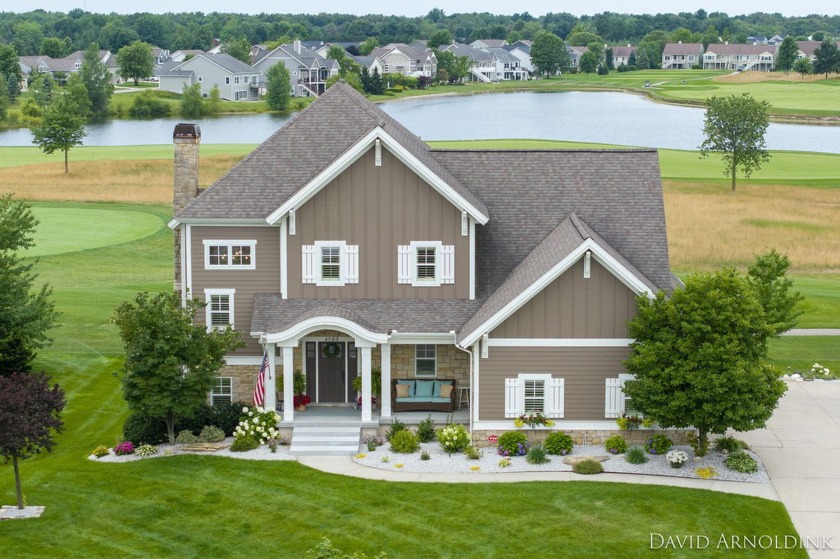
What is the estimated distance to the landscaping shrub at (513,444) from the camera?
3008 cm

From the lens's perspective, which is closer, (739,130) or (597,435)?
(597,435)

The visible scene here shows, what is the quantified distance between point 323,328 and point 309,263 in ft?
7.24

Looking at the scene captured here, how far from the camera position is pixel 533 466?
95.8 feet

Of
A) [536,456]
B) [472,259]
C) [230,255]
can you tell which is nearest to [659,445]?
[536,456]

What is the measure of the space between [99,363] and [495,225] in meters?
13.9

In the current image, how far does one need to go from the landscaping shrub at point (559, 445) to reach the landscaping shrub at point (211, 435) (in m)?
8.07

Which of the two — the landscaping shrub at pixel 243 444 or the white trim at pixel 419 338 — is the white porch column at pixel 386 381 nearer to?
the white trim at pixel 419 338

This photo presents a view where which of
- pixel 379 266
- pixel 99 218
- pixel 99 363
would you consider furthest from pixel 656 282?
pixel 99 218

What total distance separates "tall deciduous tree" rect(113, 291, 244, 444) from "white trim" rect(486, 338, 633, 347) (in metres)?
6.94

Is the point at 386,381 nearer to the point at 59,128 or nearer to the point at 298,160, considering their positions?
the point at 298,160

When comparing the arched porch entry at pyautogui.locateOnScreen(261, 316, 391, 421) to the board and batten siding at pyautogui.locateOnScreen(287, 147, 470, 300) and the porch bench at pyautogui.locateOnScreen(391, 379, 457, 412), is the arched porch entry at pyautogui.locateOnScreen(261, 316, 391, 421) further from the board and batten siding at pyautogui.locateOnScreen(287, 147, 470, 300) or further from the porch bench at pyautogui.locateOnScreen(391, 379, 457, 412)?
the board and batten siding at pyautogui.locateOnScreen(287, 147, 470, 300)

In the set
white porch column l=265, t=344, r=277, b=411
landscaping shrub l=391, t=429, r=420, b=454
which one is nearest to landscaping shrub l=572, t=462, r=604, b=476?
landscaping shrub l=391, t=429, r=420, b=454

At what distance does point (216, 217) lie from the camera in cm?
3238

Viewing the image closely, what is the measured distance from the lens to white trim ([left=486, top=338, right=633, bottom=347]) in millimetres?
30359
